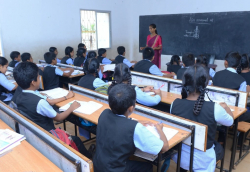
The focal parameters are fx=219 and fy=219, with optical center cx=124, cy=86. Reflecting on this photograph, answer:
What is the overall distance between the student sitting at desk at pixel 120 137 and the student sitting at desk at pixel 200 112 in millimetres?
402

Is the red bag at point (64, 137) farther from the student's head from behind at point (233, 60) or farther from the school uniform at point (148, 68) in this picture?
the student's head from behind at point (233, 60)

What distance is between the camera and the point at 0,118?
1.96 metres

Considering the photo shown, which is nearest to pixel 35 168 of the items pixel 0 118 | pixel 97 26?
pixel 0 118

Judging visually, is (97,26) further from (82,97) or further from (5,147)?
(5,147)

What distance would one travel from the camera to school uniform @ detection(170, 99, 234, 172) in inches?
61.0

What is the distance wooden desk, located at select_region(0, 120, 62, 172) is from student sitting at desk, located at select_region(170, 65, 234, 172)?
0.97 m

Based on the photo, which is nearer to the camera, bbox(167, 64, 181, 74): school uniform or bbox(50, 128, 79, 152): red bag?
bbox(50, 128, 79, 152): red bag

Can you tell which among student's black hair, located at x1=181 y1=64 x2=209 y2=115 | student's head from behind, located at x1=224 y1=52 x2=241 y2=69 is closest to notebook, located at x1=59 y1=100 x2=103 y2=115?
student's black hair, located at x1=181 y1=64 x2=209 y2=115

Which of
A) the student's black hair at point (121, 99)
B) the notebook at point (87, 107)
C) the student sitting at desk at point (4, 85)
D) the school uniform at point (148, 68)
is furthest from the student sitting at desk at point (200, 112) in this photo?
the student sitting at desk at point (4, 85)

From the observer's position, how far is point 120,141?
4.00 feet

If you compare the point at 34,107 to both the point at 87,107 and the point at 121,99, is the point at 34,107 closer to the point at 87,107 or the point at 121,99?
the point at 87,107

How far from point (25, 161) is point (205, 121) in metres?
1.22

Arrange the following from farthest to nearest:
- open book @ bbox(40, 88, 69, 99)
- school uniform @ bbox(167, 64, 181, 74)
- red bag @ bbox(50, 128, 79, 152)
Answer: school uniform @ bbox(167, 64, 181, 74) → open book @ bbox(40, 88, 69, 99) → red bag @ bbox(50, 128, 79, 152)

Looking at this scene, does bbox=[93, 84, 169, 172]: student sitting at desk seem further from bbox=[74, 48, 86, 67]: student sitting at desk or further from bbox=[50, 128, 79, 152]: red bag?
bbox=[74, 48, 86, 67]: student sitting at desk
